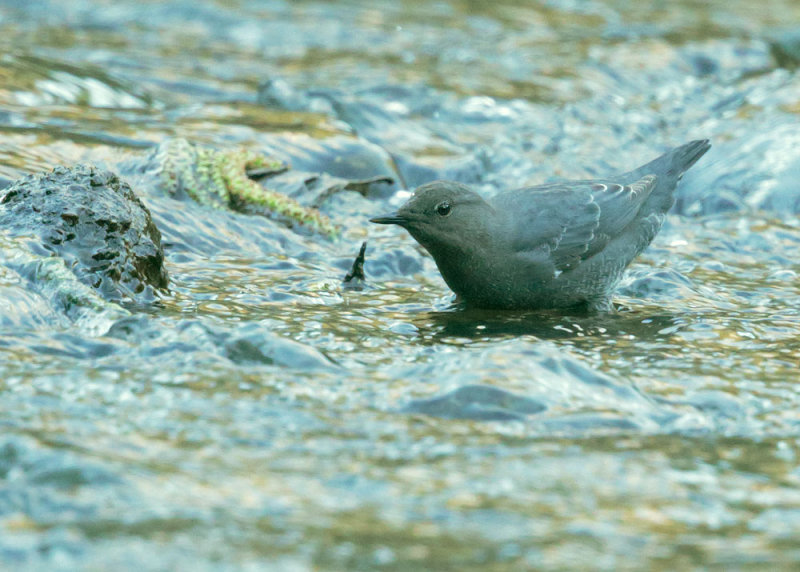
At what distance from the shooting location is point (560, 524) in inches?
142

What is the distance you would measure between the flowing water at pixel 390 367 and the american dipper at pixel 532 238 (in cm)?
23

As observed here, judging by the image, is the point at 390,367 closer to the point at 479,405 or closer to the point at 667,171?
the point at 479,405

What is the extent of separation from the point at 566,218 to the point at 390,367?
2051mm

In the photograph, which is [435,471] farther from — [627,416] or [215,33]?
[215,33]

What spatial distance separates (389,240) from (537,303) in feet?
5.20

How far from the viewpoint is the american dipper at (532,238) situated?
20.3 ft

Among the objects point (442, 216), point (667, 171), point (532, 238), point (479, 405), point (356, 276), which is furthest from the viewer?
point (667, 171)

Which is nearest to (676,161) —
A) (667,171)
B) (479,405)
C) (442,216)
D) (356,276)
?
(667,171)

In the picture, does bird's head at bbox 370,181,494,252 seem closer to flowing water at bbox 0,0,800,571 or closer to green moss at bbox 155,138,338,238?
flowing water at bbox 0,0,800,571

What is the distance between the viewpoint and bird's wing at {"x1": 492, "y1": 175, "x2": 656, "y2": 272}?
646cm

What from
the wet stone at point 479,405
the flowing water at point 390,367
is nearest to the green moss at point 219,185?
the flowing water at point 390,367

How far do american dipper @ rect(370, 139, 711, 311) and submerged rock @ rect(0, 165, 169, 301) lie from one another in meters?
1.34

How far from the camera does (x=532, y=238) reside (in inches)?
253

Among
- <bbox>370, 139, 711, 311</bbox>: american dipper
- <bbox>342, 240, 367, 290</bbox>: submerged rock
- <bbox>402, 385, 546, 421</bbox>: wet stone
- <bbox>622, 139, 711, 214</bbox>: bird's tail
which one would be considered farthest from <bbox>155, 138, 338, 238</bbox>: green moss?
<bbox>402, 385, 546, 421</bbox>: wet stone
